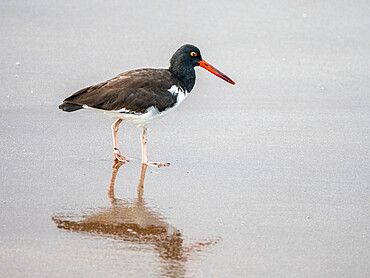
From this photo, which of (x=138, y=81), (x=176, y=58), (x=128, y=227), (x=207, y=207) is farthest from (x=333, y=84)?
(x=128, y=227)

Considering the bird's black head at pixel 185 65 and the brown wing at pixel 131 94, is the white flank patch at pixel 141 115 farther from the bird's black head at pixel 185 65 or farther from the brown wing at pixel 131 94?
the bird's black head at pixel 185 65

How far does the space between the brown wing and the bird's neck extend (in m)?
0.28

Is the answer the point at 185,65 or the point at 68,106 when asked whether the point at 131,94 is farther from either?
the point at 185,65

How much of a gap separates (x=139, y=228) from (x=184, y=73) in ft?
9.17

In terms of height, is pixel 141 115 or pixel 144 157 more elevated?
pixel 141 115

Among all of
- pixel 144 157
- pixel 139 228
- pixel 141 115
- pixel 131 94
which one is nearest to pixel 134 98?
pixel 131 94

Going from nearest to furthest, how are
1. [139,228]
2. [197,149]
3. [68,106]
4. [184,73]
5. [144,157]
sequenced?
[139,228] → [68,106] → [144,157] → [197,149] → [184,73]

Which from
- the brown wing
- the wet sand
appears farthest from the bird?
the wet sand

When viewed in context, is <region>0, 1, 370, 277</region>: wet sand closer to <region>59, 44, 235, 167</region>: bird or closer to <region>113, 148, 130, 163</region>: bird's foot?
<region>113, 148, 130, 163</region>: bird's foot

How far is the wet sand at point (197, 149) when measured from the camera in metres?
5.05

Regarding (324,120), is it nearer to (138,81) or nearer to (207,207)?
(138,81)

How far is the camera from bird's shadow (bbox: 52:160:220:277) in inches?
196

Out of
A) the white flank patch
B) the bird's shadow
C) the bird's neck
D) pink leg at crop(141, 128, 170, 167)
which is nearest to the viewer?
the bird's shadow

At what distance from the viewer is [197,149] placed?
7441 mm
